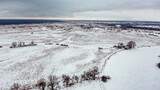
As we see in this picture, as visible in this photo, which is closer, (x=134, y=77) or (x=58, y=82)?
(x=58, y=82)

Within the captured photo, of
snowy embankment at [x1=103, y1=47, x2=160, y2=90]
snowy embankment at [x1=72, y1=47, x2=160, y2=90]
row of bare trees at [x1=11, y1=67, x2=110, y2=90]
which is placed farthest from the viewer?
snowy embankment at [x1=103, y1=47, x2=160, y2=90]

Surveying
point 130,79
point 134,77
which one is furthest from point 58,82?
point 134,77

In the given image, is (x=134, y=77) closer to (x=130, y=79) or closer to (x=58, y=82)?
(x=130, y=79)

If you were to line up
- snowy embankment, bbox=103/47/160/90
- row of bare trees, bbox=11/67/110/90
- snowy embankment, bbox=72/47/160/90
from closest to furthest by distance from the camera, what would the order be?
1. row of bare trees, bbox=11/67/110/90
2. snowy embankment, bbox=72/47/160/90
3. snowy embankment, bbox=103/47/160/90

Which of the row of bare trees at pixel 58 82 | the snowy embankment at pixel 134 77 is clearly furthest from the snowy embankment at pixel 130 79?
the row of bare trees at pixel 58 82

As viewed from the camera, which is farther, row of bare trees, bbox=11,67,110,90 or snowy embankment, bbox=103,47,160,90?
snowy embankment, bbox=103,47,160,90

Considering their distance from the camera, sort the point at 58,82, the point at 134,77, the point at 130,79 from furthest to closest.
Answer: the point at 134,77
the point at 130,79
the point at 58,82

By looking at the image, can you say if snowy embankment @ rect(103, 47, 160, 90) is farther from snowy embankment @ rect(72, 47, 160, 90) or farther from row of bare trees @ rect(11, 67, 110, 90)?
row of bare trees @ rect(11, 67, 110, 90)

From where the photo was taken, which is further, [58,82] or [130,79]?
[130,79]

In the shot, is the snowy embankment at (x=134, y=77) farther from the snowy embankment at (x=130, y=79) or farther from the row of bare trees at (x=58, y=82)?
the row of bare trees at (x=58, y=82)

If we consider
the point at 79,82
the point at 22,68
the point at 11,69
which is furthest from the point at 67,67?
the point at 11,69

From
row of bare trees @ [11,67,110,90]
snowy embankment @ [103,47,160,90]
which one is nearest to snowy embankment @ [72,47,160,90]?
snowy embankment @ [103,47,160,90]

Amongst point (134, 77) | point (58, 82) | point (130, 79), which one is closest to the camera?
point (58, 82)
